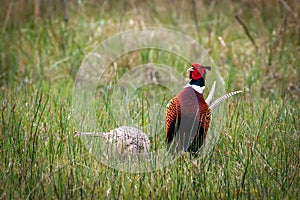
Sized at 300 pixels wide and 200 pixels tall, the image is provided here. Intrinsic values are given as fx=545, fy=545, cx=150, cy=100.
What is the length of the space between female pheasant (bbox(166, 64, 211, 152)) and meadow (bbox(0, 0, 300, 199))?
0.13 m

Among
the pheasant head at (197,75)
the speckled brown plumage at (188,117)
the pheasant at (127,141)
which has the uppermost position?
the pheasant head at (197,75)

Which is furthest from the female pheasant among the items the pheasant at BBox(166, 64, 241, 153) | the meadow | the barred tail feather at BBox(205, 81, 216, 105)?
the barred tail feather at BBox(205, 81, 216, 105)

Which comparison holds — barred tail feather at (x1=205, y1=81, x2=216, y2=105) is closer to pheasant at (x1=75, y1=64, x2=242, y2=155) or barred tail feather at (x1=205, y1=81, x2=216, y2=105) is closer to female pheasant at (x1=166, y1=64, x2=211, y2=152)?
pheasant at (x1=75, y1=64, x2=242, y2=155)

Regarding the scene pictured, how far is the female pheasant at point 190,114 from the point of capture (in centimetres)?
286

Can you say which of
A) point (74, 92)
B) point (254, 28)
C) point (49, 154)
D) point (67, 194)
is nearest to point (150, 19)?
point (254, 28)

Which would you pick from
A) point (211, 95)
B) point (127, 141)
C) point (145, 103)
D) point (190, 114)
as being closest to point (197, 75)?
point (190, 114)

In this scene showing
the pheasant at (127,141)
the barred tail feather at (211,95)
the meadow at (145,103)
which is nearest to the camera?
the meadow at (145,103)

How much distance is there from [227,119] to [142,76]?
1902 millimetres

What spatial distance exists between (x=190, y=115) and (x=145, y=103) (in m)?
1.41

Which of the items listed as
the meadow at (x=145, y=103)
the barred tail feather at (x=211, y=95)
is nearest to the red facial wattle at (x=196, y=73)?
the barred tail feather at (x=211, y=95)

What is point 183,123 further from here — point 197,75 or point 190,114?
point 197,75

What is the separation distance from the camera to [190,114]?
287cm

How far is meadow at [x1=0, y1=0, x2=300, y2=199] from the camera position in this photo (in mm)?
2812

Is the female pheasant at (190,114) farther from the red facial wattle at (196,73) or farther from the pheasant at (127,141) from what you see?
the pheasant at (127,141)
